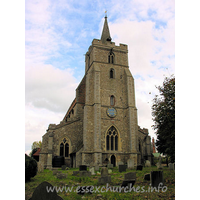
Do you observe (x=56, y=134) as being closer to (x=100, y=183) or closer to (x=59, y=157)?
(x=59, y=157)

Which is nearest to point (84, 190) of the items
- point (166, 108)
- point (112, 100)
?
point (166, 108)

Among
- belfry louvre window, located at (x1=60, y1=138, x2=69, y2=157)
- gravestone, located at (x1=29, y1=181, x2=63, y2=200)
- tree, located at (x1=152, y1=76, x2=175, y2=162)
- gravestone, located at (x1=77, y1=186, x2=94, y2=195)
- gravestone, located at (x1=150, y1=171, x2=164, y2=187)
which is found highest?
tree, located at (x1=152, y1=76, x2=175, y2=162)

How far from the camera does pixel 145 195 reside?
6.92 meters

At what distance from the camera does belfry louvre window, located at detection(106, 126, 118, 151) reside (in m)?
23.3

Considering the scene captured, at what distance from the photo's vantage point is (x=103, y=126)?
2369 centimetres

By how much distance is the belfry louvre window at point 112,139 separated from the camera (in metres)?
23.3

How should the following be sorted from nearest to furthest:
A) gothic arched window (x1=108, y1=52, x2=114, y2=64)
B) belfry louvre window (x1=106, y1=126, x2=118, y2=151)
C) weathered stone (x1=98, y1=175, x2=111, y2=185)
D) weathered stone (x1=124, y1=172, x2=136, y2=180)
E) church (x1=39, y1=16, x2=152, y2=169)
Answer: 1. weathered stone (x1=124, y1=172, x2=136, y2=180)
2. weathered stone (x1=98, y1=175, x2=111, y2=185)
3. church (x1=39, y1=16, x2=152, y2=169)
4. belfry louvre window (x1=106, y1=126, x2=118, y2=151)
5. gothic arched window (x1=108, y1=52, x2=114, y2=64)

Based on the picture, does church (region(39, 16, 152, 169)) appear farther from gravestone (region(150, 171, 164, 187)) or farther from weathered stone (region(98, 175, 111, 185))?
gravestone (region(150, 171, 164, 187))

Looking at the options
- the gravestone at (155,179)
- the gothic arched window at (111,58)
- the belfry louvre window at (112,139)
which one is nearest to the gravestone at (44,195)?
the gravestone at (155,179)

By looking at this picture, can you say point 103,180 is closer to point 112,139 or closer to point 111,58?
point 112,139

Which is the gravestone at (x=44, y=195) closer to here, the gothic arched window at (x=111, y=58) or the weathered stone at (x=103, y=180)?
the weathered stone at (x=103, y=180)

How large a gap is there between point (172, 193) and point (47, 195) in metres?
4.68

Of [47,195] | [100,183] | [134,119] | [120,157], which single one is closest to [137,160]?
[120,157]

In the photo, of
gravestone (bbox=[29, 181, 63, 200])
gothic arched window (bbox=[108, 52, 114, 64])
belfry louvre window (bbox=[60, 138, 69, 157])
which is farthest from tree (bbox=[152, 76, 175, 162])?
gothic arched window (bbox=[108, 52, 114, 64])
